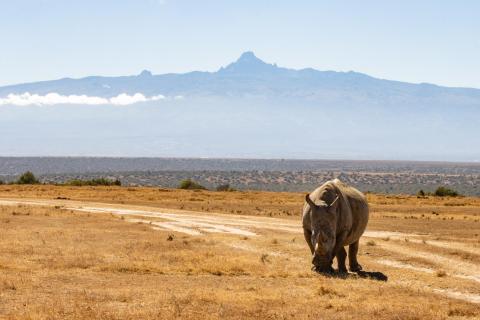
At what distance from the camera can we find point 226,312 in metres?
16.2

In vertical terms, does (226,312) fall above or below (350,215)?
below

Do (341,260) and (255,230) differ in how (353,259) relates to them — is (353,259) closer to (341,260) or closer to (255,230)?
(341,260)

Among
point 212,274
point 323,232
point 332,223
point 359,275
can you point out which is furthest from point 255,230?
point 323,232

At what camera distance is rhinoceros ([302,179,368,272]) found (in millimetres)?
20938

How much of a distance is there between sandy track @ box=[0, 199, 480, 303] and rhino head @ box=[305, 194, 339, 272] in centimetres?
283

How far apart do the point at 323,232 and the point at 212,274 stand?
3.49 meters

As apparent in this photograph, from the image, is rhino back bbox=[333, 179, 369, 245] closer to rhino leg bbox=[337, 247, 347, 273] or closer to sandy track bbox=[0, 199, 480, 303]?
rhino leg bbox=[337, 247, 347, 273]

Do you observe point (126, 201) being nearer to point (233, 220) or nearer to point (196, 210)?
point (196, 210)

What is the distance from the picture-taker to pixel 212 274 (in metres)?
22.0

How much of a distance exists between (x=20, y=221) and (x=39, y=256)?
13.3 meters

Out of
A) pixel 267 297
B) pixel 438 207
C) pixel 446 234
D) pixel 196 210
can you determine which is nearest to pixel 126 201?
pixel 196 210

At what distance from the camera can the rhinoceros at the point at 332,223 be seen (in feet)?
68.7

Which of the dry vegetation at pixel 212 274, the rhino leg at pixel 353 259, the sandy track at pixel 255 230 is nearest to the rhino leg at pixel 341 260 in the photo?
the rhino leg at pixel 353 259

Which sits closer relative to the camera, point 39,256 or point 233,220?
point 39,256
